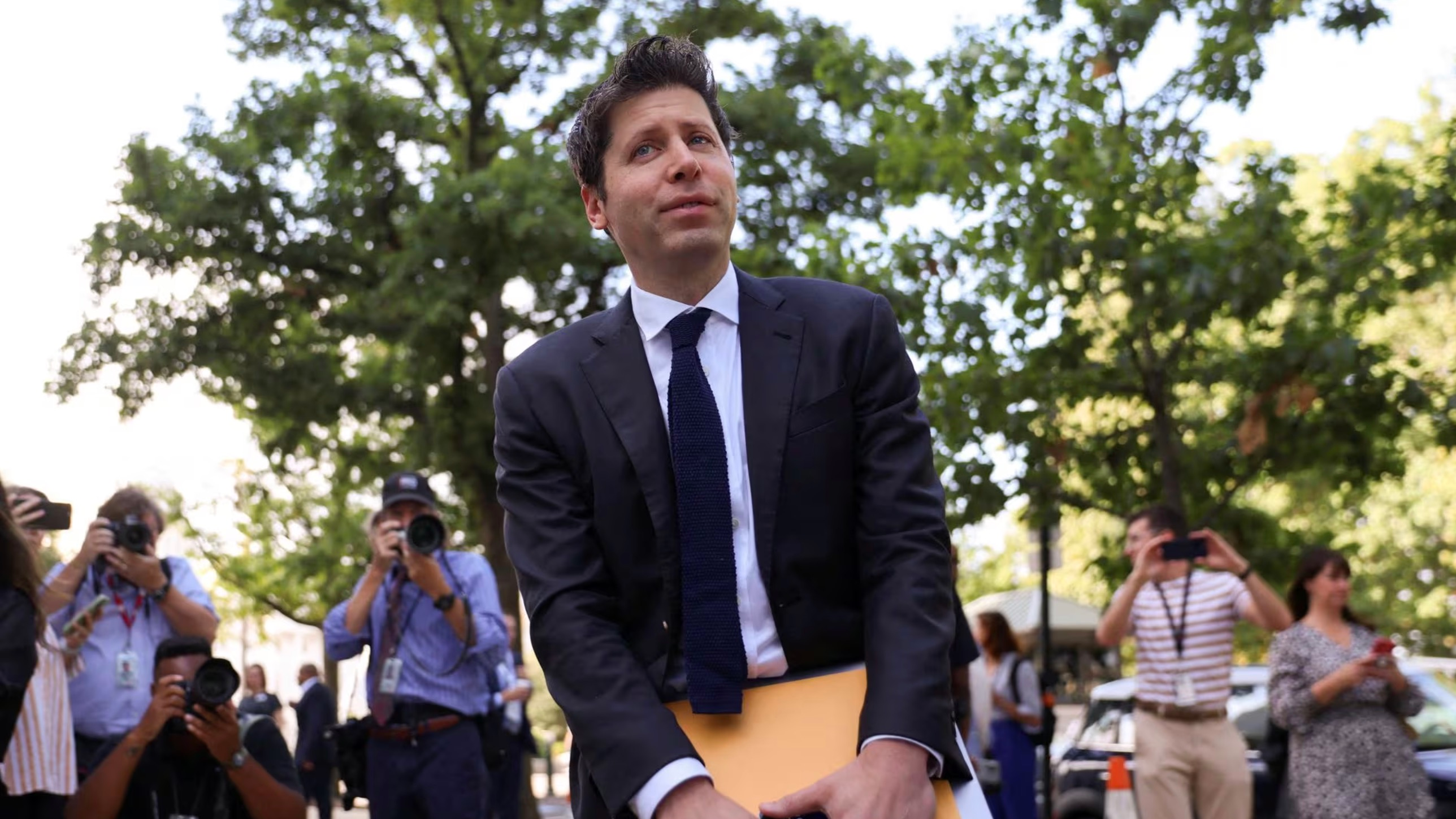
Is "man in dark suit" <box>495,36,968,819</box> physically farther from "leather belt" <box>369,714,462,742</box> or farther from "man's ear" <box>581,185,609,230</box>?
"leather belt" <box>369,714,462,742</box>

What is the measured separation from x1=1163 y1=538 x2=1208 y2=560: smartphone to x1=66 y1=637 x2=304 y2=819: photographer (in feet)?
16.0

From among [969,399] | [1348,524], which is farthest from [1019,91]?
[1348,524]

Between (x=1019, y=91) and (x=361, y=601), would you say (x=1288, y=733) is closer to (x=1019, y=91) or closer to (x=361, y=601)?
(x=361, y=601)

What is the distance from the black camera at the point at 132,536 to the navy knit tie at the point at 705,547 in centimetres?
497

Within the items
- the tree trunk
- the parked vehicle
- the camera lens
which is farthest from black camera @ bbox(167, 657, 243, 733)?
the tree trunk

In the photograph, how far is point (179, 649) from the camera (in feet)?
21.3

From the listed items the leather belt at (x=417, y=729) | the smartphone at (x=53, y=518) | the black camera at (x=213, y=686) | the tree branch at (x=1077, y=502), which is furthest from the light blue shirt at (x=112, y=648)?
the tree branch at (x=1077, y=502)

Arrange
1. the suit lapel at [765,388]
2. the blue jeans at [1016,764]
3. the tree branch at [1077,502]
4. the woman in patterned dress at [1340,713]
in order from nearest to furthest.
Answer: the suit lapel at [765,388] → the woman in patterned dress at [1340,713] → the blue jeans at [1016,764] → the tree branch at [1077,502]

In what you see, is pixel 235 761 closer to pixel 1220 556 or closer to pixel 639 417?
pixel 639 417

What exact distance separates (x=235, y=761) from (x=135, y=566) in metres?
1.19

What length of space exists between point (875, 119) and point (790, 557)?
13.2m

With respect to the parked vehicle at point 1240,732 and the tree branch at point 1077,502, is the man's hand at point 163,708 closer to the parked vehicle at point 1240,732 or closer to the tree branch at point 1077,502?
the parked vehicle at point 1240,732

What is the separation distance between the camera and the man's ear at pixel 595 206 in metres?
2.80

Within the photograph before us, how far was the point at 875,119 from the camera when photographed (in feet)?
50.1
